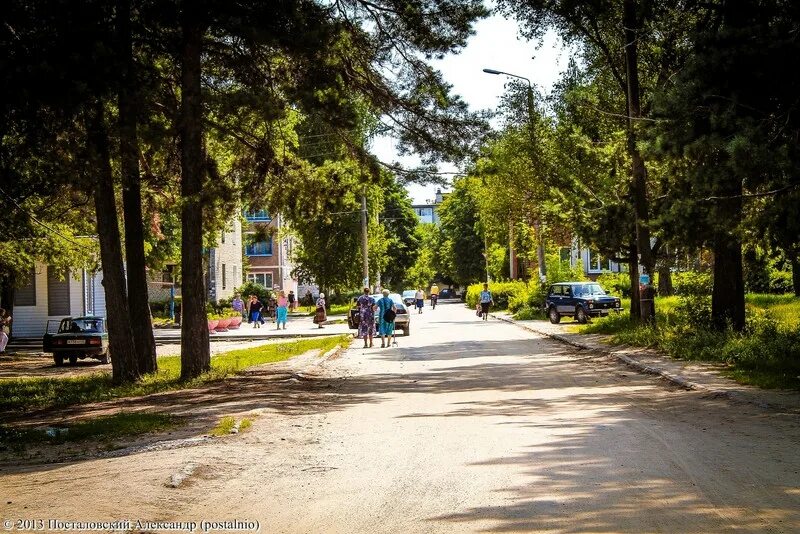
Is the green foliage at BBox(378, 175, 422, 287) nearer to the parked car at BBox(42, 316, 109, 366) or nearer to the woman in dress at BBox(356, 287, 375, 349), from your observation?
the woman in dress at BBox(356, 287, 375, 349)

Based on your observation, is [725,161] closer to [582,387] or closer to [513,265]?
[582,387]

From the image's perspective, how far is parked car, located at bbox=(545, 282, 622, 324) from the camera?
136 feet

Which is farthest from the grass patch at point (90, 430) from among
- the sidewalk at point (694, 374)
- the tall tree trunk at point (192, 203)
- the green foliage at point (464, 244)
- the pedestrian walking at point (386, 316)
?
the green foliage at point (464, 244)

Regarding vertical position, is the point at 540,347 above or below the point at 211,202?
below

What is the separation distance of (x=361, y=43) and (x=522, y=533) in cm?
1442

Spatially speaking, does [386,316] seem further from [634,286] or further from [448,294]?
[448,294]

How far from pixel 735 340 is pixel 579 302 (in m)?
21.9

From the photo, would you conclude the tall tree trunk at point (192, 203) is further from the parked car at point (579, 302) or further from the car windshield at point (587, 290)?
the car windshield at point (587, 290)

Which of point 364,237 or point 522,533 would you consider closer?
point 522,533

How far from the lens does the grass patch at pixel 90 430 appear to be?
11.3 m

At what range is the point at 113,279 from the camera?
1875 cm

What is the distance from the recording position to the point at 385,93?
1950 cm

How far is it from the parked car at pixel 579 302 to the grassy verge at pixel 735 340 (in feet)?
35.2

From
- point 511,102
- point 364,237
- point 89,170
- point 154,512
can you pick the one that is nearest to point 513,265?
point 364,237
